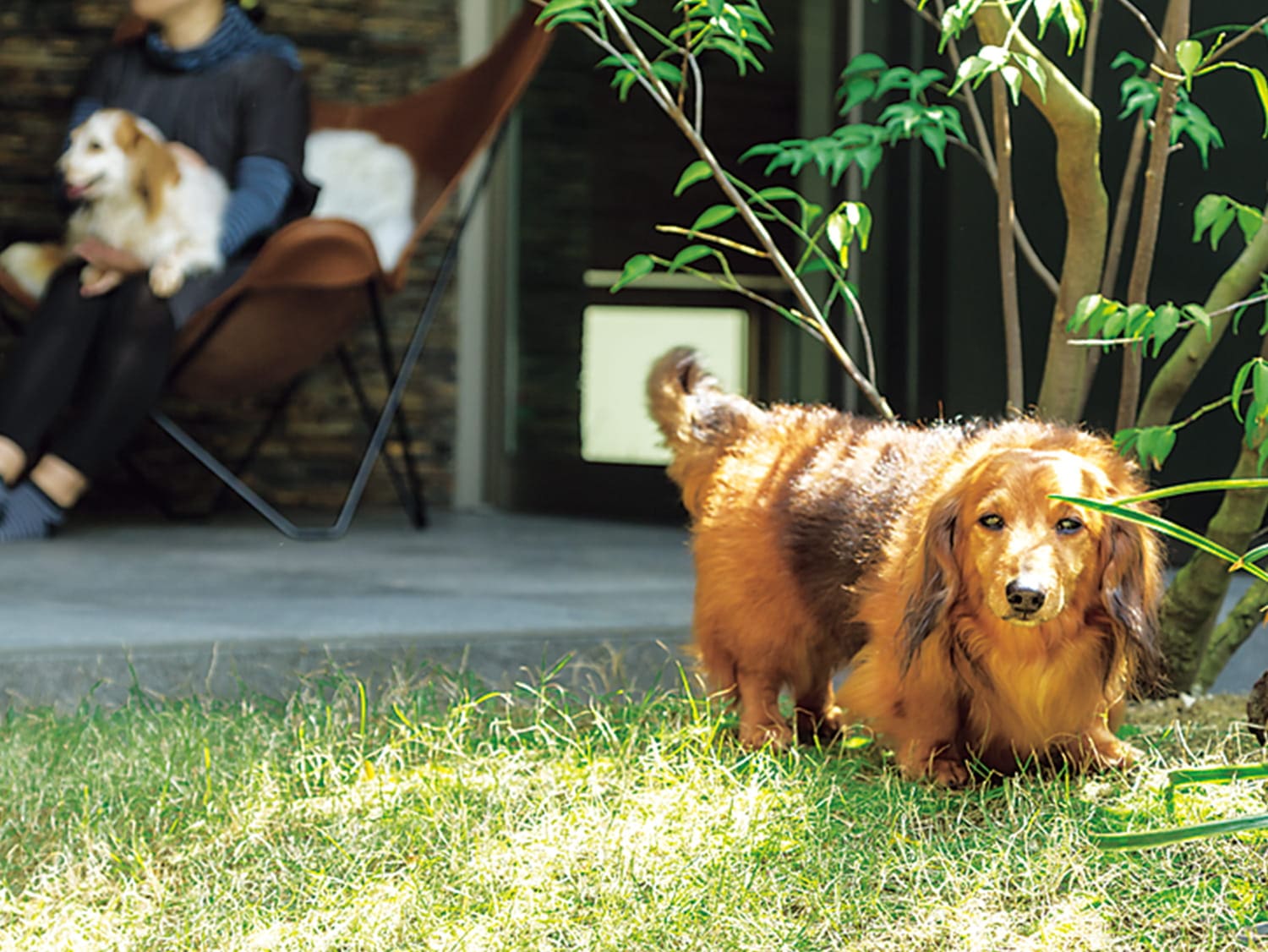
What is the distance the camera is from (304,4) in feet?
17.8

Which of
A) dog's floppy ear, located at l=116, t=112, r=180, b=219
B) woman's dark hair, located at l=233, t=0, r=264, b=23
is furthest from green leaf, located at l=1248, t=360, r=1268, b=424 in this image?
woman's dark hair, located at l=233, t=0, r=264, b=23

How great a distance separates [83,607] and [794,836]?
1593 mm

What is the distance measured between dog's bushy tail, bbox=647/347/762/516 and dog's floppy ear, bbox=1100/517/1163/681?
0.59m

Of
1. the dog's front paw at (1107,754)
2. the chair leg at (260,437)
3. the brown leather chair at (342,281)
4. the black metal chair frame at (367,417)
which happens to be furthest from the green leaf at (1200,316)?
the chair leg at (260,437)

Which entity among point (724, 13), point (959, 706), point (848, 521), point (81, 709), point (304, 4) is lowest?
point (81, 709)

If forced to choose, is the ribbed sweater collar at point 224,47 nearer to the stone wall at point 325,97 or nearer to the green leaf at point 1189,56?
the stone wall at point 325,97

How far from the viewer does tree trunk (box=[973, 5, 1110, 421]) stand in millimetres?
2068

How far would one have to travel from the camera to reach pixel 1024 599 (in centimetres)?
159

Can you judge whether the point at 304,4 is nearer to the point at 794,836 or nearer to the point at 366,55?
the point at 366,55

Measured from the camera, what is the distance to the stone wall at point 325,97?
528 centimetres

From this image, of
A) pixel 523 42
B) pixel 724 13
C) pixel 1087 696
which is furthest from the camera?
pixel 523 42

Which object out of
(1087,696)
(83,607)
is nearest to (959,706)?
(1087,696)

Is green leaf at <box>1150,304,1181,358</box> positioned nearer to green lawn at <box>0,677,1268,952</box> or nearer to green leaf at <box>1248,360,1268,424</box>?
green leaf at <box>1248,360,1268,424</box>

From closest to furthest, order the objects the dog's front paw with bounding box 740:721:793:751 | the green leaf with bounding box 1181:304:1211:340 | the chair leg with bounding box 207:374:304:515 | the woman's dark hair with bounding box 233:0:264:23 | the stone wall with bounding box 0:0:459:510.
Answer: the green leaf with bounding box 1181:304:1211:340 → the dog's front paw with bounding box 740:721:793:751 → the woman's dark hair with bounding box 233:0:264:23 → the chair leg with bounding box 207:374:304:515 → the stone wall with bounding box 0:0:459:510
